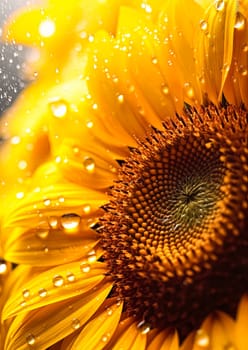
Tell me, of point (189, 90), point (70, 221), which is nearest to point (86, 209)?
point (70, 221)

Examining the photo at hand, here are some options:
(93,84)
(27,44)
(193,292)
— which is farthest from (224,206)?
(27,44)

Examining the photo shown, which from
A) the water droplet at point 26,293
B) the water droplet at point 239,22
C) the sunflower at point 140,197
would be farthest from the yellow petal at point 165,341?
the water droplet at point 239,22

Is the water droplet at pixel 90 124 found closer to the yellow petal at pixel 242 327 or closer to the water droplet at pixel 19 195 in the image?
the water droplet at pixel 19 195

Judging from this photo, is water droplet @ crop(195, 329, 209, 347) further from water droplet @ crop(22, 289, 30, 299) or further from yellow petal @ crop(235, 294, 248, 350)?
water droplet @ crop(22, 289, 30, 299)

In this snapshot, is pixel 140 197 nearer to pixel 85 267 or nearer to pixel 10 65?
pixel 85 267

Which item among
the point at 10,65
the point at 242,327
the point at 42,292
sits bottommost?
the point at 242,327

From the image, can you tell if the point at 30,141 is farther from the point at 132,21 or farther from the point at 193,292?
the point at 193,292

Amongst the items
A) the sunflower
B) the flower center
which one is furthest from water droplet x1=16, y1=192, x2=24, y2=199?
the flower center
